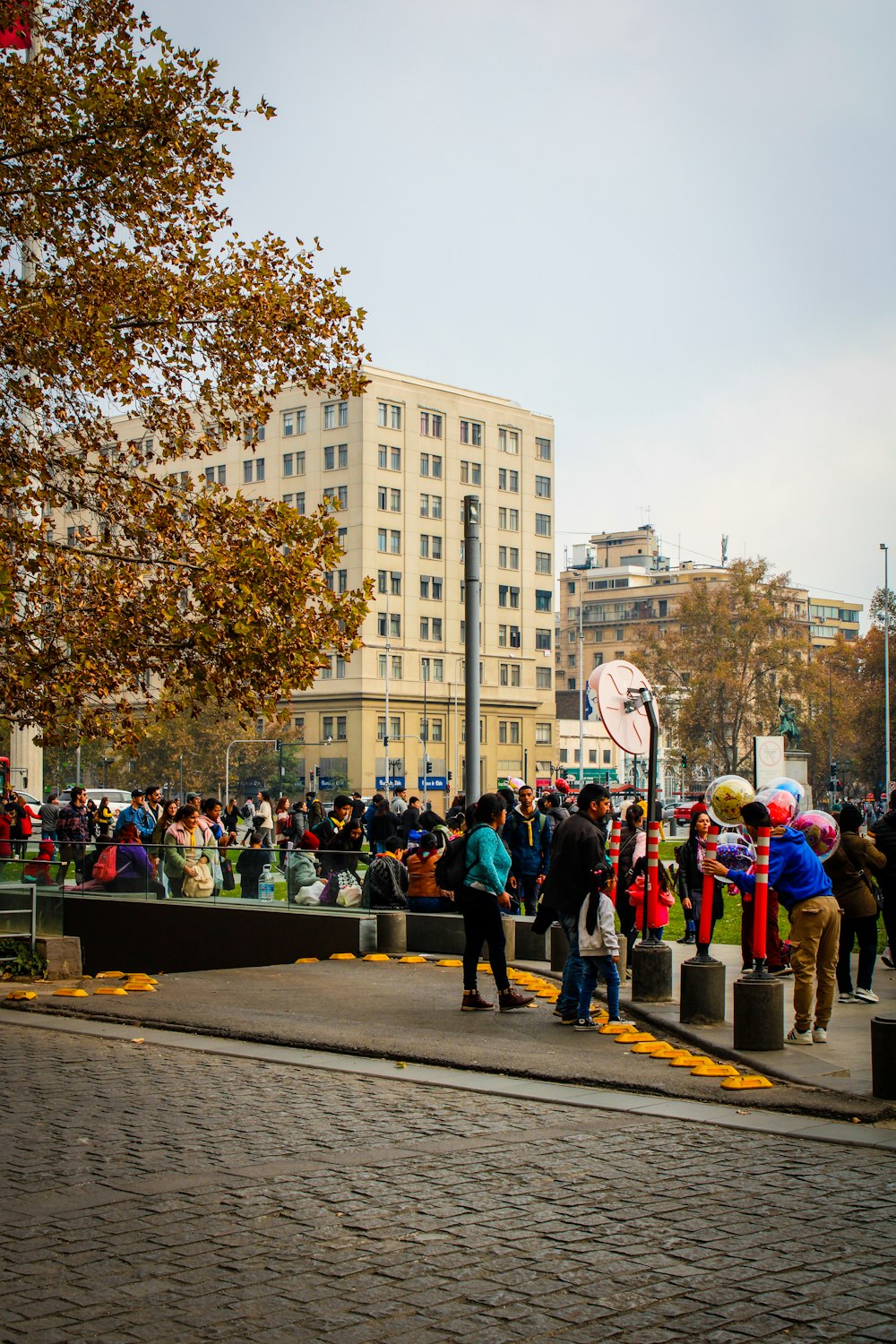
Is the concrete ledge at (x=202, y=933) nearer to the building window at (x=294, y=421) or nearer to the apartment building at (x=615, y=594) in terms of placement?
the building window at (x=294, y=421)

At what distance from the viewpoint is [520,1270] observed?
5902mm

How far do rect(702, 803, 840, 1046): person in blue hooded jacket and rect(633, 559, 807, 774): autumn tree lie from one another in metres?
80.6

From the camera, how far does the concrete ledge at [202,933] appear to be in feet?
61.8

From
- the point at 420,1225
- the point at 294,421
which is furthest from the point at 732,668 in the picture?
the point at 420,1225

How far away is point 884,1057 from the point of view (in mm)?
9164

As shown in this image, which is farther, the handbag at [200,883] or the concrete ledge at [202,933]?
the handbag at [200,883]

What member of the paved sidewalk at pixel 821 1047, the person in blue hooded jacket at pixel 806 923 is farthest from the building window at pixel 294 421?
the person in blue hooded jacket at pixel 806 923

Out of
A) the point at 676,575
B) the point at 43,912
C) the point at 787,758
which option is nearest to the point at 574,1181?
the point at 43,912

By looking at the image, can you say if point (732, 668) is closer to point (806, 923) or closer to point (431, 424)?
point (431, 424)

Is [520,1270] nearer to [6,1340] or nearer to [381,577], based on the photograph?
[6,1340]

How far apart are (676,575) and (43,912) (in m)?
153

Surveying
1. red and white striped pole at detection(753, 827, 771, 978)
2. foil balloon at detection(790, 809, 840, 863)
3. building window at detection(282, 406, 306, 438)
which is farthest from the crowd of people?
building window at detection(282, 406, 306, 438)

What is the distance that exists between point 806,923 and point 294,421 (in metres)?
91.5

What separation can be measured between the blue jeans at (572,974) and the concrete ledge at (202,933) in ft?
20.0
